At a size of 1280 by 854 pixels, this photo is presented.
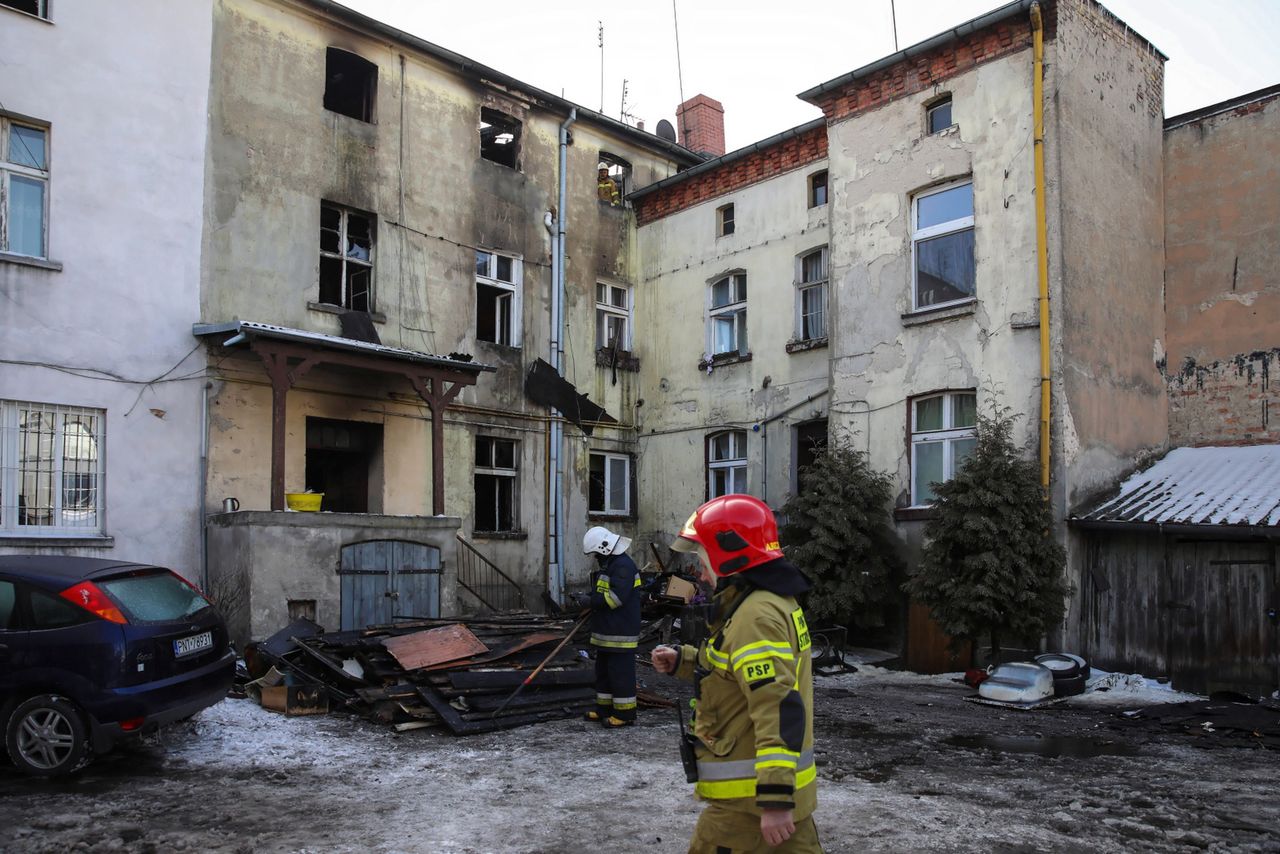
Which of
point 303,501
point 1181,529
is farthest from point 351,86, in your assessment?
point 1181,529

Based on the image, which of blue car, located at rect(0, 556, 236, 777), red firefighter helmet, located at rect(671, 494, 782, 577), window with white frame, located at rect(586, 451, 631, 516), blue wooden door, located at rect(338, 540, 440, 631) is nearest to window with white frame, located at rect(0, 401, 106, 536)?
blue wooden door, located at rect(338, 540, 440, 631)

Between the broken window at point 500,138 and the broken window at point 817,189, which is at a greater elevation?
the broken window at point 500,138

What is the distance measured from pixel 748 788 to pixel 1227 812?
184 inches

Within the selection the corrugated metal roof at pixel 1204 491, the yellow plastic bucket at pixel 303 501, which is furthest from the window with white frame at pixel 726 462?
the yellow plastic bucket at pixel 303 501

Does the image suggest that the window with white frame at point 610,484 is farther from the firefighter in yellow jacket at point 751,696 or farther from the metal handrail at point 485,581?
the firefighter in yellow jacket at point 751,696

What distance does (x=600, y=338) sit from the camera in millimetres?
19641

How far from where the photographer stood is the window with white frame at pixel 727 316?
735 inches

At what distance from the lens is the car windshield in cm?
769

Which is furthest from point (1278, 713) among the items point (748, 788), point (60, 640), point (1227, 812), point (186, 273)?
point (186, 273)

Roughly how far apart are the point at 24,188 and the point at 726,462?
11.6 meters

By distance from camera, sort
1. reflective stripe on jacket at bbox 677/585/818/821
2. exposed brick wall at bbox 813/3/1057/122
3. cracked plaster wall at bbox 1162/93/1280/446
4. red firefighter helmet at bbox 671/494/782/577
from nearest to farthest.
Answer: reflective stripe on jacket at bbox 677/585/818/821, red firefighter helmet at bbox 671/494/782/577, exposed brick wall at bbox 813/3/1057/122, cracked plaster wall at bbox 1162/93/1280/446

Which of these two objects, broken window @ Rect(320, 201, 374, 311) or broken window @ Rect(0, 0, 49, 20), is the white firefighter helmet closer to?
broken window @ Rect(320, 201, 374, 311)

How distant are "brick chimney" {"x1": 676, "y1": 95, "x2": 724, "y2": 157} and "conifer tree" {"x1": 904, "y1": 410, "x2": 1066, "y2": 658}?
11.8 meters

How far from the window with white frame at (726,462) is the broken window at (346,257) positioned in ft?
22.0
